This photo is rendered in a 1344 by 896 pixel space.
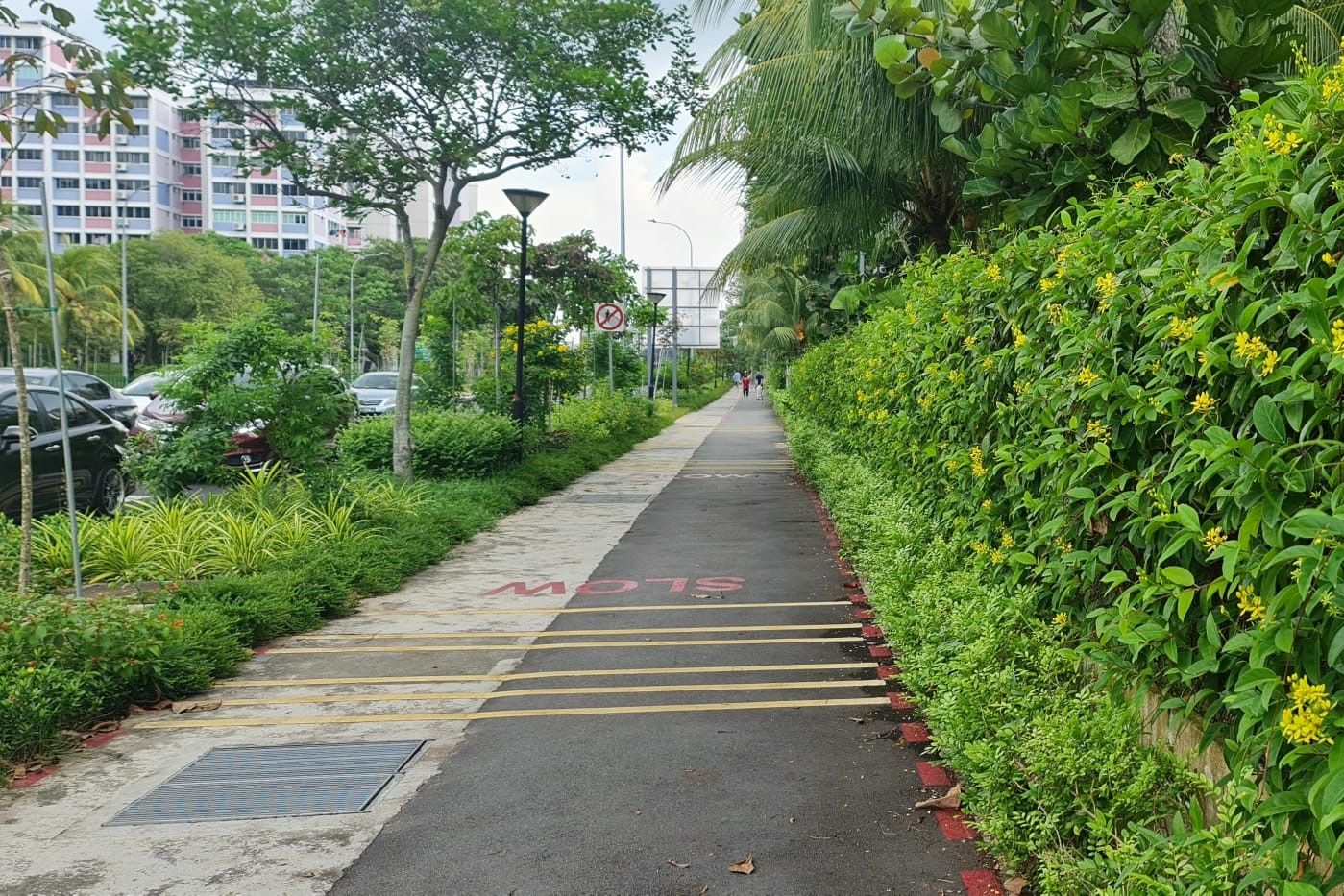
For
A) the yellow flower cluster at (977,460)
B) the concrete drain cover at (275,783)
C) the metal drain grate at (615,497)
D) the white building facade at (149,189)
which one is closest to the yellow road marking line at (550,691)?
the concrete drain cover at (275,783)

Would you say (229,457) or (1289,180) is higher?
(1289,180)

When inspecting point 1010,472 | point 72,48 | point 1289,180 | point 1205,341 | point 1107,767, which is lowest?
point 1107,767

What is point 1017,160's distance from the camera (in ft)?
19.8

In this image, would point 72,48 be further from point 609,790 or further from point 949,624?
point 949,624

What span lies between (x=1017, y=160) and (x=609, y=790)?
13.2 ft

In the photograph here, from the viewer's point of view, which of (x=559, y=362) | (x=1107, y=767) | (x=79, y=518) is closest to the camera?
(x=1107, y=767)

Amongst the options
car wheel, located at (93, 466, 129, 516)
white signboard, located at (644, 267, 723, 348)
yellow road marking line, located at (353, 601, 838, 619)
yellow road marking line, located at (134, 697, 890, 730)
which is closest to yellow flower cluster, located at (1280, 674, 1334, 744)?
yellow road marking line, located at (134, 697, 890, 730)

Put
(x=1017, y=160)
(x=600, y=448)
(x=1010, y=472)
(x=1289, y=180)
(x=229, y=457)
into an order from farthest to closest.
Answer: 1. (x=600, y=448)
2. (x=229, y=457)
3. (x=1017, y=160)
4. (x=1010, y=472)
5. (x=1289, y=180)

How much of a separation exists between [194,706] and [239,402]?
5.00 metres

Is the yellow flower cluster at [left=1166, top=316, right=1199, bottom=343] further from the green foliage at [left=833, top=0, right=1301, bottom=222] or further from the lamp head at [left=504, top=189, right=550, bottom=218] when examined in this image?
the lamp head at [left=504, top=189, right=550, bottom=218]

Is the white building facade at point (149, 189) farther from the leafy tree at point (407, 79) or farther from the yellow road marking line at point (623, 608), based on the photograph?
the yellow road marking line at point (623, 608)

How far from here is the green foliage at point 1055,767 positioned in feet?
8.41

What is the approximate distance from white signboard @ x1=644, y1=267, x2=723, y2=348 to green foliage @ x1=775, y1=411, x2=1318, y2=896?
37.8 meters

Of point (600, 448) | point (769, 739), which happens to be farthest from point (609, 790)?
point (600, 448)
